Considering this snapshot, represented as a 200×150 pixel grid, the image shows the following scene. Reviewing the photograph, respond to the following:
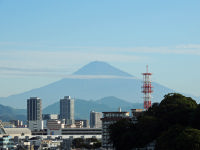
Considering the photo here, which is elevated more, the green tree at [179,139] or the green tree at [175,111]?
the green tree at [175,111]

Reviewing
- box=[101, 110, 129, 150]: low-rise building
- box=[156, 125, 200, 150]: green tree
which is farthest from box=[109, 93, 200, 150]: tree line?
box=[101, 110, 129, 150]: low-rise building

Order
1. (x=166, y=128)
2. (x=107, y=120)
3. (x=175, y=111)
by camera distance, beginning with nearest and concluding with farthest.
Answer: (x=175, y=111) → (x=166, y=128) → (x=107, y=120)

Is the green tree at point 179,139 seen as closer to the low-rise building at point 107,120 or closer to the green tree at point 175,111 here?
the green tree at point 175,111

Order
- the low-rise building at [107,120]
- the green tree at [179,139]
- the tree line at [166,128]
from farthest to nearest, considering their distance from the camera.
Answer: the low-rise building at [107,120], the tree line at [166,128], the green tree at [179,139]

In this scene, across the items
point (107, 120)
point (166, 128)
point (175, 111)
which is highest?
point (175, 111)

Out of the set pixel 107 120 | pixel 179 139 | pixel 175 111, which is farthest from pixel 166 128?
pixel 107 120

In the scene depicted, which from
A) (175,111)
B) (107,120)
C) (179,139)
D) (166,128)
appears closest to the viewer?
(179,139)

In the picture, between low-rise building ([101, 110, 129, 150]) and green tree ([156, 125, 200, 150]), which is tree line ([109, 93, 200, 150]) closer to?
green tree ([156, 125, 200, 150])

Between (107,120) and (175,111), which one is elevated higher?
(175,111)

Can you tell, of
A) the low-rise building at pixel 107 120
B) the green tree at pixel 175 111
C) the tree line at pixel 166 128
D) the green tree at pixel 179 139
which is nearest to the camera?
the green tree at pixel 179 139

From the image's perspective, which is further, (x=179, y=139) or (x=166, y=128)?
(x=166, y=128)

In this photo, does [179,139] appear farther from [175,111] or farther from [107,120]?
[107,120]

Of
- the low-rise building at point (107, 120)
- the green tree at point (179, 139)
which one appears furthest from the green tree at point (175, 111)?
the low-rise building at point (107, 120)
